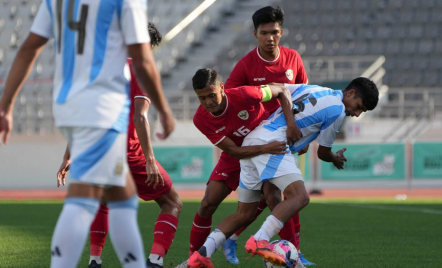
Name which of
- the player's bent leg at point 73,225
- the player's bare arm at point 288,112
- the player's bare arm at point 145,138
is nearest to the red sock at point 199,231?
the player's bare arm at point 145,138

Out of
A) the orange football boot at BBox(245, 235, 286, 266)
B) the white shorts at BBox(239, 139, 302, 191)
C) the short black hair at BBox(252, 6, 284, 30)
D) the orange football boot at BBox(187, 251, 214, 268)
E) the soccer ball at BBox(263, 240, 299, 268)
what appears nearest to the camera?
the orange football boot at BBox(245, 235, 286, 266)

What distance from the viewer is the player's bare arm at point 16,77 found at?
3.18 meters

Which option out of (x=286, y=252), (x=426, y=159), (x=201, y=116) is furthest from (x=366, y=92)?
(x=426, y=159)

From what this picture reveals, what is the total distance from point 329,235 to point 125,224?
4.89 metres

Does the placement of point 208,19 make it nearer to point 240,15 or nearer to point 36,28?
point 240,15

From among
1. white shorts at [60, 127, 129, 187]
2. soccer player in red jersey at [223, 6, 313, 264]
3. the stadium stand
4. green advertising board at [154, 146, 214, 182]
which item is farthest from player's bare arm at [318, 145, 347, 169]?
the stadium stand

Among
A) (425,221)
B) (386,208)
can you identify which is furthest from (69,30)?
(386,208)

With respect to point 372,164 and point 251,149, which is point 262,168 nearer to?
point 251,149

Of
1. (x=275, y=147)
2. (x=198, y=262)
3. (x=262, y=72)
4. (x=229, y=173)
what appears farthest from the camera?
(x=262, y=72)

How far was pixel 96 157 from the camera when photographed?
9.95ft

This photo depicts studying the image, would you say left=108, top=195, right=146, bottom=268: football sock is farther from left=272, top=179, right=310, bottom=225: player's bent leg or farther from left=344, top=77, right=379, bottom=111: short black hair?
left=344, top=77, right=379, bottom=111: short black hair

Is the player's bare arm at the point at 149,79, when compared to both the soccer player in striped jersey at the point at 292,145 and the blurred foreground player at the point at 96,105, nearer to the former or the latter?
the blurred foreground player at the point at 96,105

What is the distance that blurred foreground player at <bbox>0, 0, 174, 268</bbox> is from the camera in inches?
119

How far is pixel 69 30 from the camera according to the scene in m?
3.14
